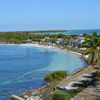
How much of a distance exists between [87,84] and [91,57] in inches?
173

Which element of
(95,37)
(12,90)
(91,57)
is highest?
(95,37)

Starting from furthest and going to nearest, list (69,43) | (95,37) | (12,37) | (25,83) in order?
(12,37), (69,43), (25,83), (95,37)

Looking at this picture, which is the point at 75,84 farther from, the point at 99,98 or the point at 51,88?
the point at 99,98

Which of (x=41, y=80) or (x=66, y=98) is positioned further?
(x=41, y=80)

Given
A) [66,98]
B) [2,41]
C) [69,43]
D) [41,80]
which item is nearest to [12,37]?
[2,41]

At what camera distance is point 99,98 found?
57.6 ft

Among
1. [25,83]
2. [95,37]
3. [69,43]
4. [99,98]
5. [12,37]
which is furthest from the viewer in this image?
[12,37]

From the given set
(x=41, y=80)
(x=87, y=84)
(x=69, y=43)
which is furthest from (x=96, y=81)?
(x=69, y=43)

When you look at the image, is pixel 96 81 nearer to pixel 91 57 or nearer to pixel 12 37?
pixel 91 57

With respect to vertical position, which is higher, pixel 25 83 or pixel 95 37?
pixel 95 37

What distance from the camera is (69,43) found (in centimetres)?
8788

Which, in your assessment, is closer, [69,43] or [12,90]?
[12,90]

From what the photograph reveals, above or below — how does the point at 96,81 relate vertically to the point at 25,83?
above

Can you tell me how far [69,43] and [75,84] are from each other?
214 feet
